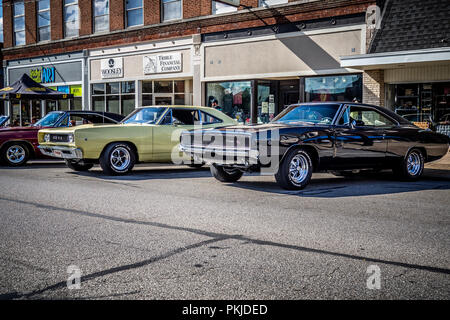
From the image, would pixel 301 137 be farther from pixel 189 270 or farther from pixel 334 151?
pixel 189 270

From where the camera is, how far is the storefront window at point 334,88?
17.7 meters

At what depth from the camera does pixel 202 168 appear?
41.4 ft

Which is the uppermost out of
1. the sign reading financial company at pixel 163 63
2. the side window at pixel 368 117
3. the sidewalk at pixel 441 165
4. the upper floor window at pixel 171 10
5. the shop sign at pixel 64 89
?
the upper floor window at pixel 171 10

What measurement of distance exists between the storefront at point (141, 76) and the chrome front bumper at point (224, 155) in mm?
13804

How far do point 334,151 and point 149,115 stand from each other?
4625mm

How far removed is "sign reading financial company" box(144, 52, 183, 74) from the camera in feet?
74.7

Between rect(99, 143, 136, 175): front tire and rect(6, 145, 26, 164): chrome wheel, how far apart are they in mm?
3669

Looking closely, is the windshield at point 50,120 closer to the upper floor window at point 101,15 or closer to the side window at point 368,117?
the side window at point 368,117

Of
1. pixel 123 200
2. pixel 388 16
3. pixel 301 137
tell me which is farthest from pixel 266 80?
pixel 123 200

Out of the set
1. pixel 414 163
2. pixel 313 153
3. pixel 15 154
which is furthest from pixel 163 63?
pixel 313 153

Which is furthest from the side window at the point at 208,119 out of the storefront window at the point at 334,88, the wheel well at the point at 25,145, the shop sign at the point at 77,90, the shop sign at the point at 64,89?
the shop sign at the point at 64,89

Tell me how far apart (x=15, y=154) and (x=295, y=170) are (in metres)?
8.14

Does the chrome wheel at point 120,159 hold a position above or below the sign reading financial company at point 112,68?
below

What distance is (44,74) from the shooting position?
2955 centimetres
